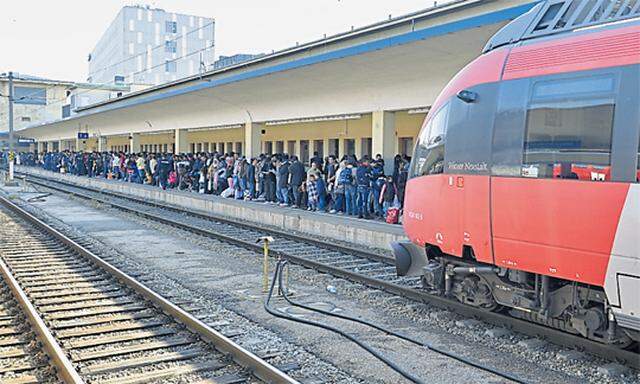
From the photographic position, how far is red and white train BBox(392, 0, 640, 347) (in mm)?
5617

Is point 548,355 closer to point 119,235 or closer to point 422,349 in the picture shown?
point 422,349

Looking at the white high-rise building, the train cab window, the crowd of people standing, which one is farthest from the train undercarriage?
the white high-rise building

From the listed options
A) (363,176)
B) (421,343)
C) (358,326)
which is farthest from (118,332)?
(363,176)

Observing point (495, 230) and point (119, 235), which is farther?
point (119, 235)

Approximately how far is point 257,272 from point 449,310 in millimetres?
4107

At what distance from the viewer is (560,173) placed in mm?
6152

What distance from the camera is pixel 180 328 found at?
7637 millimetres

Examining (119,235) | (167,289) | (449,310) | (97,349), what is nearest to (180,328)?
(97,349)

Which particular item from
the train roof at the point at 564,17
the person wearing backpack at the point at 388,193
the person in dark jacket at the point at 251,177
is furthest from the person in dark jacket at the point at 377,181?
the train roof at the point at 564,17

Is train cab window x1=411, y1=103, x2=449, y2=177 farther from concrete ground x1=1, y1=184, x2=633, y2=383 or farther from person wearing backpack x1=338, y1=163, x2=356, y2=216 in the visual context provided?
person wearing backpack x1=338, y1=163, x2=356, y2=216

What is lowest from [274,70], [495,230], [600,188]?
[495,230]

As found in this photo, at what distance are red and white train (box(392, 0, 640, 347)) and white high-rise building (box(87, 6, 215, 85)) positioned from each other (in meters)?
86.3

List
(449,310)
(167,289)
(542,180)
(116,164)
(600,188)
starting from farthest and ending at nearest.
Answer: (116,164) < (167,289) < (449,310) < (542,180) < (600,188)

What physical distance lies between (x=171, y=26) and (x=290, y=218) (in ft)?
294
